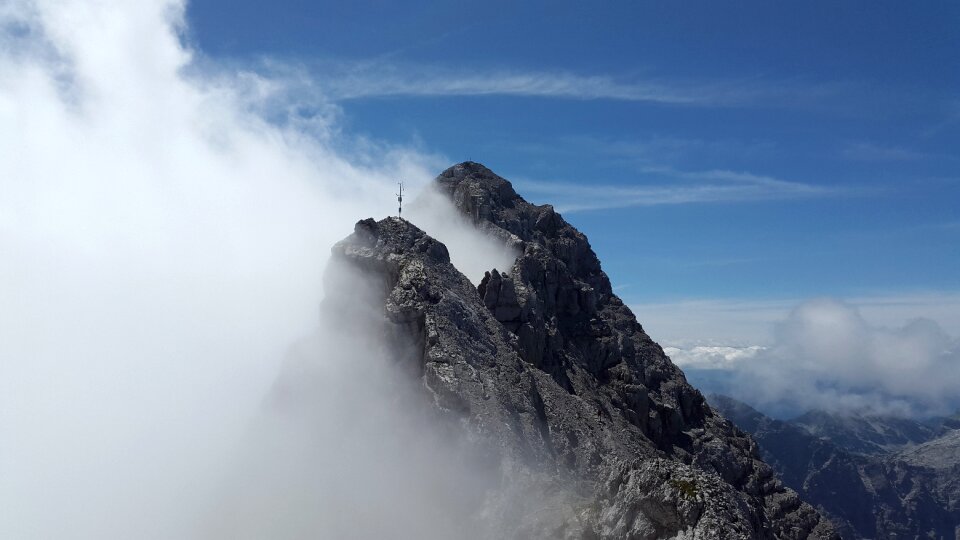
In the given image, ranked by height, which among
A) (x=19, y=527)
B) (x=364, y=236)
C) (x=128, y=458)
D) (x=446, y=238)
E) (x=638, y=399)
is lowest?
(x=19, y=527)

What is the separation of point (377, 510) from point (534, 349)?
41885 millimetres

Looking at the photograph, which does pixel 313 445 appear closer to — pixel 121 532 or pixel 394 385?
pixel 394 385

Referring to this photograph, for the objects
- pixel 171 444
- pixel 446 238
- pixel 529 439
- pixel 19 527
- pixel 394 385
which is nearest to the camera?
pixel 529 439

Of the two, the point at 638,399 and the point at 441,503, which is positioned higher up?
the point at 638,399

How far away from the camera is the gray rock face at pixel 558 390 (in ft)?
157

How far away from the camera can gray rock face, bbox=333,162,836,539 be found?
4797 centimetres

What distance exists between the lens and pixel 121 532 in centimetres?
8731

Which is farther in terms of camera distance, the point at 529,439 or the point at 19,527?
the point at 19,527

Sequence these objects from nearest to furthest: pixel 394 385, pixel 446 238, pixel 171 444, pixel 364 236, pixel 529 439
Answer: pixel 529 439 → pixel 394 385 → pixel 364 236 → pixel 171 444 → pixel 446 238

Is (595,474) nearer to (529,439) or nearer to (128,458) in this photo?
(529,439)

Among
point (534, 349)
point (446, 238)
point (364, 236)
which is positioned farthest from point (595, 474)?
point (446, 238)

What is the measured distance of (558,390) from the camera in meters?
84.6

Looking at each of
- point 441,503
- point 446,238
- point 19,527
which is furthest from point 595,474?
point 19,527

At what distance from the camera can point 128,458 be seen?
371 feet
